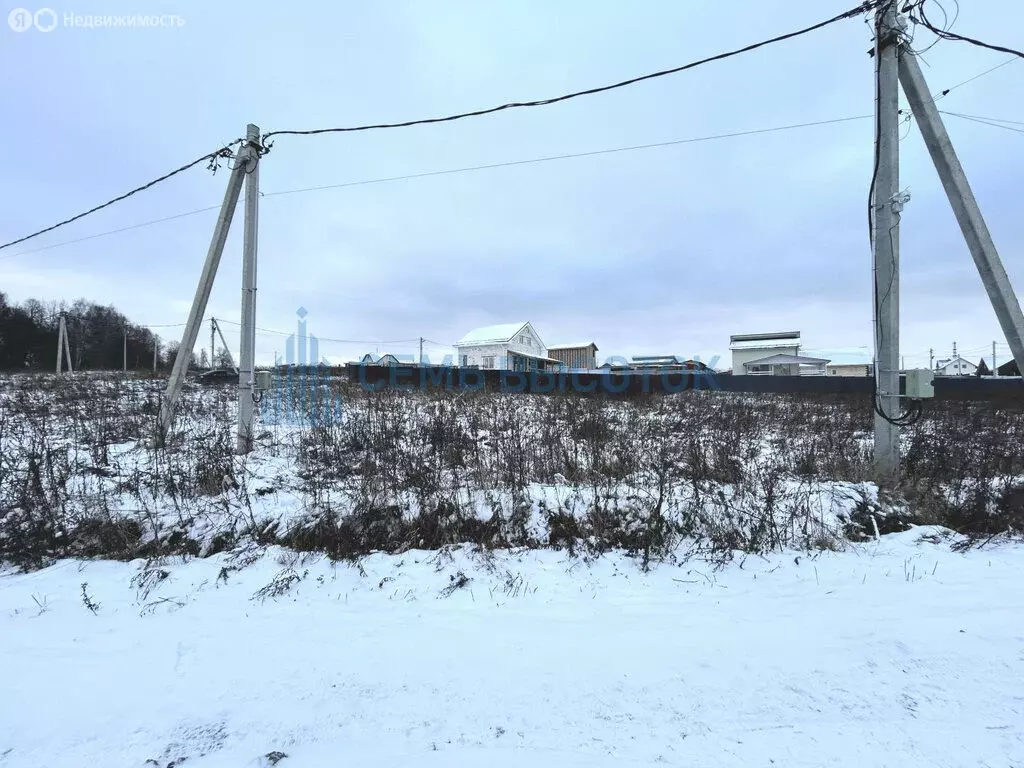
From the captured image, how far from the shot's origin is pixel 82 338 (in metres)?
47.9

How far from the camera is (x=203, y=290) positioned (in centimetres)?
650

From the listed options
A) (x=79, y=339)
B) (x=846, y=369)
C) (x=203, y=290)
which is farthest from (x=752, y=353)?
(x=79, y=339)

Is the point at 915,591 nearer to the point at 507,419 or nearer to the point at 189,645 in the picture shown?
the point at 189,645

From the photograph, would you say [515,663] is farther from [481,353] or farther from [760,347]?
[760,347]

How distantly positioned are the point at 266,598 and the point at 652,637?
2.68m

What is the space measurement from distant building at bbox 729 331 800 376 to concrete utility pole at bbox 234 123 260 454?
37.0 metres

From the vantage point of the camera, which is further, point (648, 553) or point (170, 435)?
point (170, 435)

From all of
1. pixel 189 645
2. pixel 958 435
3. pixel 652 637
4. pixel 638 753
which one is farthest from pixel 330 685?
pixel 958 435

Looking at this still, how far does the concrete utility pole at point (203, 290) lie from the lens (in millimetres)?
6195

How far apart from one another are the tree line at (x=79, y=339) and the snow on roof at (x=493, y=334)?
22234 mm

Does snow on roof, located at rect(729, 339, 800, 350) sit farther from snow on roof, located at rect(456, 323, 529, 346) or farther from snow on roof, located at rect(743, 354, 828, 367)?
snow on roof, located at rect(456, 323, 529, 346)

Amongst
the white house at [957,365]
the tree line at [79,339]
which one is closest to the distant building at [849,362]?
the white house at [957,365]

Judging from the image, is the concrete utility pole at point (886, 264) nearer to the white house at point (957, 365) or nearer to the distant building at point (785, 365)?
the distant building at point (785, 365)

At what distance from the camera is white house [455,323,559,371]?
3369cm
